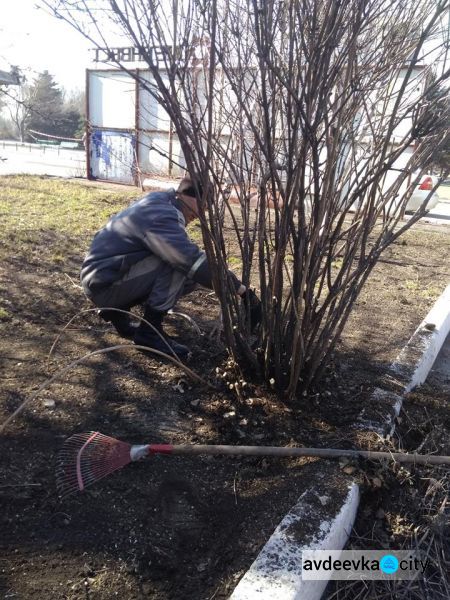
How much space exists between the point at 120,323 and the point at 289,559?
2168 mm

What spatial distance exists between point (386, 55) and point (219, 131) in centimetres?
90

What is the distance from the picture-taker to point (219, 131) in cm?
277

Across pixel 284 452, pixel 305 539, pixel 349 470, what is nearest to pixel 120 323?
pixel 284 452

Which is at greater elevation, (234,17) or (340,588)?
(234,17)

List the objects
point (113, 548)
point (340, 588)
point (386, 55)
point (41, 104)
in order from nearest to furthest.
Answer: point (113, 548) → point (340, 588) → point (386, 55) → point (41, 104)

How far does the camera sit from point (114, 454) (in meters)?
2.20

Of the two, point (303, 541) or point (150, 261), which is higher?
point (150, 261)

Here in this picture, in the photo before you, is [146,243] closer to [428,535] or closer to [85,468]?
[85,468]

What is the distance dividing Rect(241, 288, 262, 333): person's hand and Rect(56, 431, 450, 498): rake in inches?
33.4

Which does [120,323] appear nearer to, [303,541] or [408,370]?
[408,370]

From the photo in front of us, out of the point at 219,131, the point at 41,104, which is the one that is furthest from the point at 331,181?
the point at 41,104

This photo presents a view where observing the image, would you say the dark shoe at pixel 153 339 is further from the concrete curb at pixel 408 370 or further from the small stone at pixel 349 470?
the small stone at pixel 349 470

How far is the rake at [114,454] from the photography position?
2115mm

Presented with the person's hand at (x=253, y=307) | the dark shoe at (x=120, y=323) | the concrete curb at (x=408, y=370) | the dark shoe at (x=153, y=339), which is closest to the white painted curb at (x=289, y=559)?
the concrete curb at (x=408, y=370)
